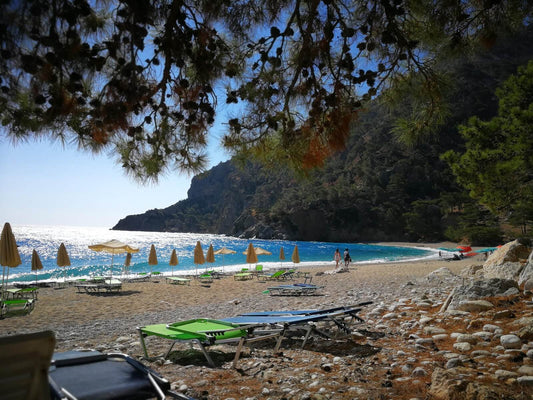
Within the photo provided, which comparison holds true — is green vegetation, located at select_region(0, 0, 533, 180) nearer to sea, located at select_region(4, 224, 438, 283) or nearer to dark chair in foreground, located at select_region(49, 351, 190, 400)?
dark chair in foreground, located at select_region(49, 351, 190, 400)

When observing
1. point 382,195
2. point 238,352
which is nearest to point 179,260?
point 238,352

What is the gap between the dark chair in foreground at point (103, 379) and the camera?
2.47 metres

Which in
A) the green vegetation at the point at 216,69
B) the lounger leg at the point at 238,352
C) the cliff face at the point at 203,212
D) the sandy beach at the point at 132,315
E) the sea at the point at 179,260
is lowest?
the sea at the point at 179,260

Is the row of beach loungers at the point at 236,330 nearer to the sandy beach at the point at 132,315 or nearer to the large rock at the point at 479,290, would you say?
the sandy beach at the point at 132,315

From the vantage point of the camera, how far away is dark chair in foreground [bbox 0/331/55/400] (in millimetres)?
1683

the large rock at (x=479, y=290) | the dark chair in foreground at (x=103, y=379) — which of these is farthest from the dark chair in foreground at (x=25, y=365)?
the large rock at (x=479, y=290)

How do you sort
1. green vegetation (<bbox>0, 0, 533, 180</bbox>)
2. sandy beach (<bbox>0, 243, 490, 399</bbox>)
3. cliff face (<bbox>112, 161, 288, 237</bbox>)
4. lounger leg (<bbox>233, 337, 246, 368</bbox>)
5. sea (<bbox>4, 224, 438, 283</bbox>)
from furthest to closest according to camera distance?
cliff face (<bbox>112, 161, 288, 237</bbox>) → sea (<bbox>4, 224, 438, 283</bbox>) → sandy beach (<bbox>0, 243, 490, 399</bbox>) → lounger leg (<bbox>233, 337, 246, 368</bbox>) → green vegetation (<bbox>0, 0, 533, 180</bbox>)

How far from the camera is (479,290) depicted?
6.23 m

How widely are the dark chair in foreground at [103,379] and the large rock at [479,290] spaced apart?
518 cm

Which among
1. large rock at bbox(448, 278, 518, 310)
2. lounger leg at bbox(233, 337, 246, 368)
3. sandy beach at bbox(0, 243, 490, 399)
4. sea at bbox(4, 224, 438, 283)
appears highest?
large rock at bbox(448, 278, 518, 310)

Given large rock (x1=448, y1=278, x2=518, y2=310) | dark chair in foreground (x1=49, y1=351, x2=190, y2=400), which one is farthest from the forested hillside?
dark chair in foreground (x1=49, y1=351, x2=190, y2=400)

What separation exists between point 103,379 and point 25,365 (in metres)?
1.15

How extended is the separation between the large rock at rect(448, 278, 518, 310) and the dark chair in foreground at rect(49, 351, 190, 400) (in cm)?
518

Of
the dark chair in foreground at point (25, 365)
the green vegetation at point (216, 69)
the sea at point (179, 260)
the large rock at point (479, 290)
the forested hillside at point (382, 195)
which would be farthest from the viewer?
the forested hillside at point (382, 195)
